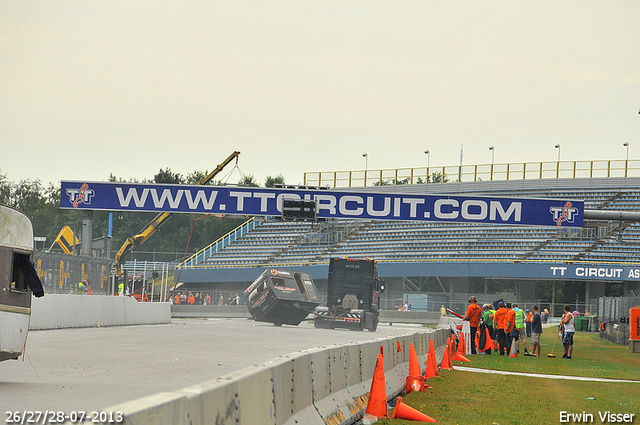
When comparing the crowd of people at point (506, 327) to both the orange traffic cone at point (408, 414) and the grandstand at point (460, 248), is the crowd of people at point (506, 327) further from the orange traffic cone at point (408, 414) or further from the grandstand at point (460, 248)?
the grandstand at point (460, 248)

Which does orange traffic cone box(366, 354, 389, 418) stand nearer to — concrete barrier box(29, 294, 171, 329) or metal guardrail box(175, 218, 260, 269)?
concrete barrier box(29, 294, 171, 329)

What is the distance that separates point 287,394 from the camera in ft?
22.6

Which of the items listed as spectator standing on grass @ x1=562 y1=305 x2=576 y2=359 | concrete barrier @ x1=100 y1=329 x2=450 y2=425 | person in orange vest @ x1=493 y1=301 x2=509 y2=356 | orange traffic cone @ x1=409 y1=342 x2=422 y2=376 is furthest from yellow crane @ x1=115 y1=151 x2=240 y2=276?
concrete barrier @ x1=100 y1=329 x2=450 y2=425

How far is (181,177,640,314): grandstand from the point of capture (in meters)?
54.0

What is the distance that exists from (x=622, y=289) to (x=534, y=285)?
5.79m

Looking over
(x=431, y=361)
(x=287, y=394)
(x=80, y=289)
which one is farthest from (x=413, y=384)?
(x=80, y=289)

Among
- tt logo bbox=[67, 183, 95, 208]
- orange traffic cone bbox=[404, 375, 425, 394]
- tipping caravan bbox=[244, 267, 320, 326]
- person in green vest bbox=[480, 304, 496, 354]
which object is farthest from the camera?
tt logo bbox=[67, 183, 95, 208]

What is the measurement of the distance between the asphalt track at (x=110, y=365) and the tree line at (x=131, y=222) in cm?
7456

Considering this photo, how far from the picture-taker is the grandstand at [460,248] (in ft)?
177

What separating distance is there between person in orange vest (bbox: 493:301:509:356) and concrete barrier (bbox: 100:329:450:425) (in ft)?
39.9

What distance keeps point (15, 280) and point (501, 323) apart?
17090mm

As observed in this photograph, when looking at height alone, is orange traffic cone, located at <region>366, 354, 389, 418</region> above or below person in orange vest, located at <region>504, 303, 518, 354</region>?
above

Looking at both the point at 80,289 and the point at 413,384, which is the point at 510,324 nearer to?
the point at 413,384

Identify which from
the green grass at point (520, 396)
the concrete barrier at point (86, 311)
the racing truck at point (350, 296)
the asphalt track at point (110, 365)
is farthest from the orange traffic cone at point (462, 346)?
the racing truck at point (350, 296)
